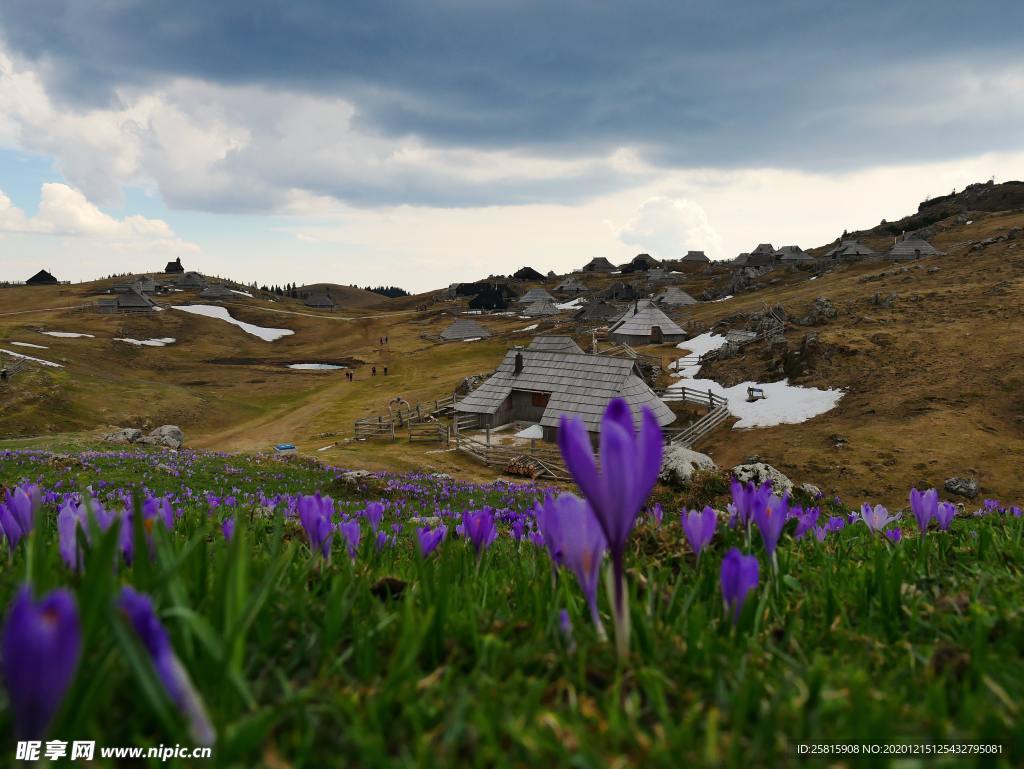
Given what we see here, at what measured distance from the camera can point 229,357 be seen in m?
78.9

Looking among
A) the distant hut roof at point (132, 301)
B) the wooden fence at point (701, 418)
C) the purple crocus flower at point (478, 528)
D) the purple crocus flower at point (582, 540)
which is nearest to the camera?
the purple crocus flower at point (582, 540)

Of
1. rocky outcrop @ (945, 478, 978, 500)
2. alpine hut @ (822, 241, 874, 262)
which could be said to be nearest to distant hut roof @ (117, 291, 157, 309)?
rocky outcrop @ (945, 478, 978, 500)

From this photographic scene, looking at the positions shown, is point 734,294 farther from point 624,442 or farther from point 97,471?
point 624,442

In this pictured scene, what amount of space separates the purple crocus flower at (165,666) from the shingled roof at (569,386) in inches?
1186

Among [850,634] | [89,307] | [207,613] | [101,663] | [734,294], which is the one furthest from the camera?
[89,307]

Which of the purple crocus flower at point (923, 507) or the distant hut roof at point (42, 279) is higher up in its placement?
the distant hut roof at point (42, 279)

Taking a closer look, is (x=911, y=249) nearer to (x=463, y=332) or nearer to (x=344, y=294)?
(x=463, y=332)

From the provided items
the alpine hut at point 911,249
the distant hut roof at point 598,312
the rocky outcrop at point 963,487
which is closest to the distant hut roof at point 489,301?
the distant hut roof at point 598,312

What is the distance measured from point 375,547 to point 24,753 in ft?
7.52

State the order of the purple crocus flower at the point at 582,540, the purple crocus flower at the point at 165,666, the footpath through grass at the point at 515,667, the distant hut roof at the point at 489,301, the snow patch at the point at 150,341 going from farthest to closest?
the distant hut roof at the point at 489,301, the snow patch at the point at 150,341, the purple crocus flower at the point at 582,540, the footpath through grass at the point at 515,667, the purple crocus flower at the point at 165,666

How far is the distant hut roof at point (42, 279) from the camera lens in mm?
141762

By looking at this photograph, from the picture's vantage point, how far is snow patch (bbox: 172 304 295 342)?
9716 cm

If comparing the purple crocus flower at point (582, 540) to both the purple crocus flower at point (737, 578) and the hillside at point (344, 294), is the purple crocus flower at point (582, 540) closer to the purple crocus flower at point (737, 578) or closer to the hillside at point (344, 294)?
the purple crocus flower at point (737, 578)

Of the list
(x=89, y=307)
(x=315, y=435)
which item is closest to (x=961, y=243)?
(x=315, y=435)
